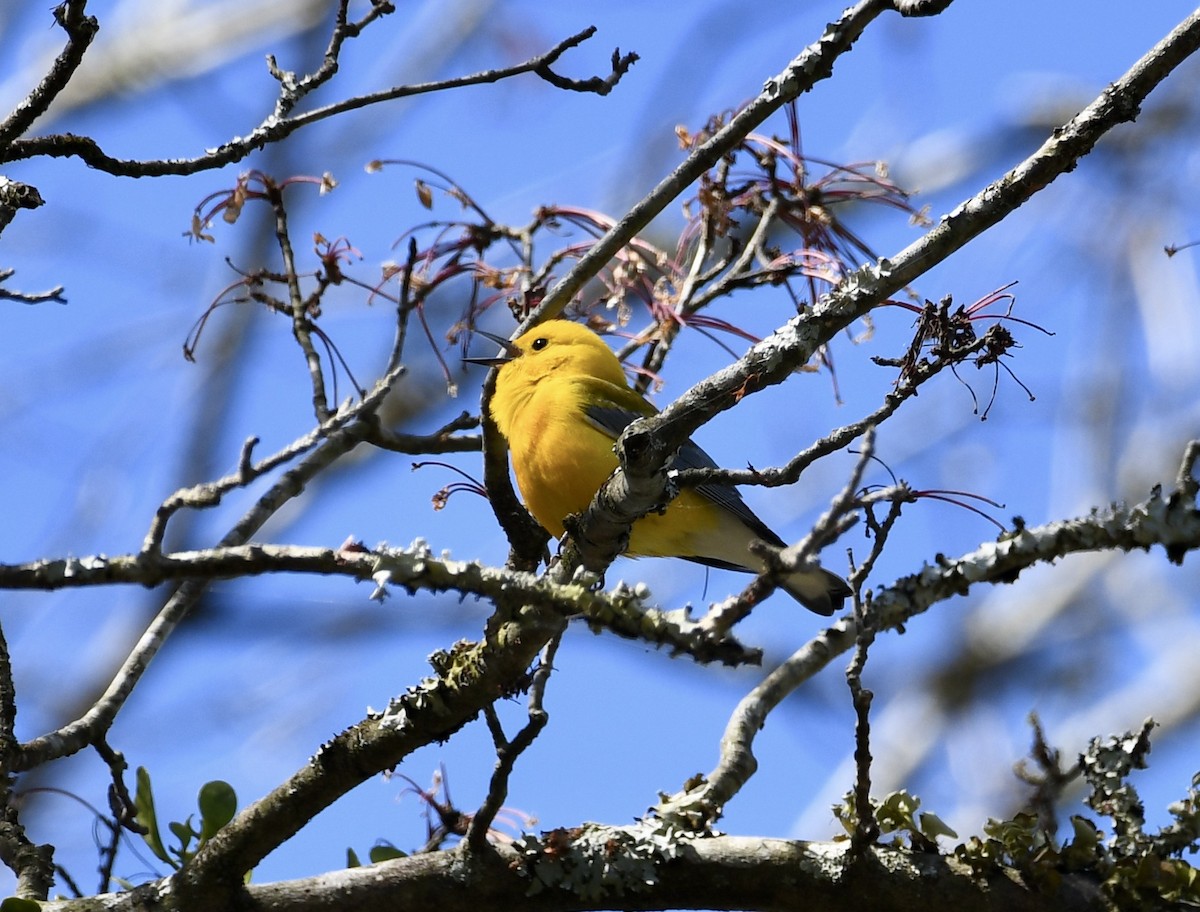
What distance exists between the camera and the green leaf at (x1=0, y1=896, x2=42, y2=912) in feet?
8.66

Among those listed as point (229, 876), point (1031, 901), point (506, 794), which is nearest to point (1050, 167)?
point (1031, 901)

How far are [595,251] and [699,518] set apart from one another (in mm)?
1897

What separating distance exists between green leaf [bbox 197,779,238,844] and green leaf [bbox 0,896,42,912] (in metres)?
0.51

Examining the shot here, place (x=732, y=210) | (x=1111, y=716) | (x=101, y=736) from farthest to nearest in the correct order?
(x=1111, y=716) < (x=732, y=210) < (x=101, y=736)

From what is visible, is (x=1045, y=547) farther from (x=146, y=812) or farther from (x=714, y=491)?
(x=714, y=491)

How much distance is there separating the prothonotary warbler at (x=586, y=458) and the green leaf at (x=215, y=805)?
170cm

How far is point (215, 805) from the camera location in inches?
127

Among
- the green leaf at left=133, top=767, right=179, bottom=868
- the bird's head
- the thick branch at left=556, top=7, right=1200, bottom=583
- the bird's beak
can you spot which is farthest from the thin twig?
the bird's head

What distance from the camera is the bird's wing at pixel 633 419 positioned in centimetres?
495

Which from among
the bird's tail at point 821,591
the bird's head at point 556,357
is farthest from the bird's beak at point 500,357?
the bird's tail at point 821,591

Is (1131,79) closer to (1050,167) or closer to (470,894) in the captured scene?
(1050,167)

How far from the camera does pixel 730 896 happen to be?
275cm

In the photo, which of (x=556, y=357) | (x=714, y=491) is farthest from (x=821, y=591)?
(x=556, y=357)

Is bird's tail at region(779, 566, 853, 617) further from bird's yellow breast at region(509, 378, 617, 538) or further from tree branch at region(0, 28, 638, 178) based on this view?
tree branch at region(0, 28, 638, 178)
